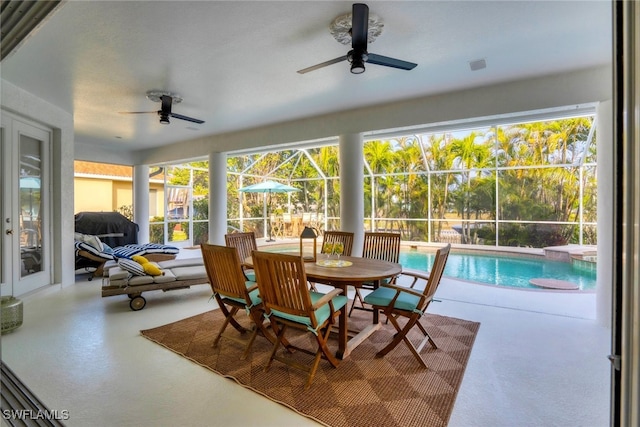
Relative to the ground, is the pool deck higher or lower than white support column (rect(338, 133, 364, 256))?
lower

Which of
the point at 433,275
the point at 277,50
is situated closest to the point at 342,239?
the point at 433,275

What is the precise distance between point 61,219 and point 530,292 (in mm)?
7127

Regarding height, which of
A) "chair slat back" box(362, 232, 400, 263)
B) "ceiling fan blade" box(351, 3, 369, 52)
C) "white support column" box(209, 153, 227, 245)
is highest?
"ceiling fan blade" box(351, 3, 369, 52)

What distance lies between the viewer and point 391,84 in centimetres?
362

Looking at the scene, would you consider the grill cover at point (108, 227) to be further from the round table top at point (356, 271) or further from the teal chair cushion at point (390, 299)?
the teal chair cushion at point (390, 299)

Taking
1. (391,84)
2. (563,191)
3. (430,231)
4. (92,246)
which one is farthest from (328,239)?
(563,191)

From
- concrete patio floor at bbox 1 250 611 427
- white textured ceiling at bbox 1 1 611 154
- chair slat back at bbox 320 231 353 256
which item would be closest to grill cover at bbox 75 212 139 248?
white textured ceiling at bbox 1 1 611 154

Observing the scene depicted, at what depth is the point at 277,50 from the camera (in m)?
2.79

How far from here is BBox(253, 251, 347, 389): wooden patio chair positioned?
2070 mm

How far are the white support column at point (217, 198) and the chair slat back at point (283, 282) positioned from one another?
4.42 metres

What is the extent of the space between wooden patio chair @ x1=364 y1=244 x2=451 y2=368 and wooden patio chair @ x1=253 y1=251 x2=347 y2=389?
457mm

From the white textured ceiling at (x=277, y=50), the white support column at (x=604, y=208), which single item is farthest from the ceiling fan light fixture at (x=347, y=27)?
the white support column at (x=604, y=208)

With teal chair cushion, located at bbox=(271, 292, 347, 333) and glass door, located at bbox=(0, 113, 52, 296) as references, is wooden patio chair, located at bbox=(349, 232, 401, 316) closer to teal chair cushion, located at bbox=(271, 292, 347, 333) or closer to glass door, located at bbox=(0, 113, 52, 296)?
teal chair cushion, located at bbox=(271, 292, 347, 333)

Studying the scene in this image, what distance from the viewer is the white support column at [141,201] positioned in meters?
8.13
